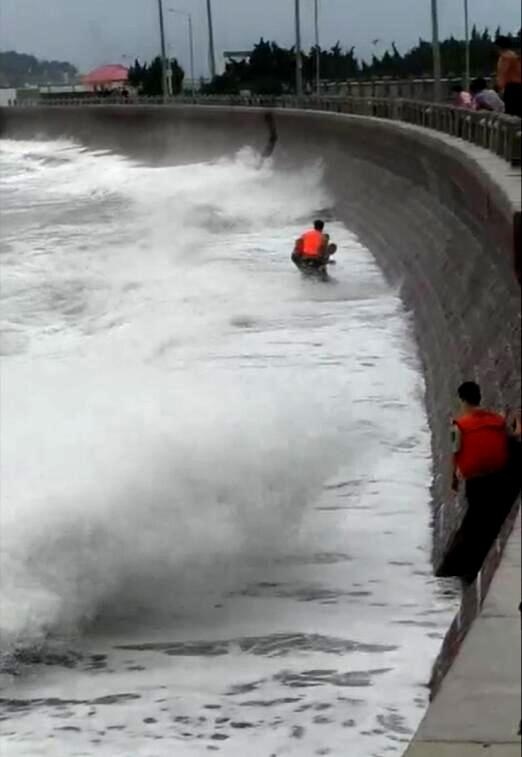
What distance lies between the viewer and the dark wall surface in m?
8.91

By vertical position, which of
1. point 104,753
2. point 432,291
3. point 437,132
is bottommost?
point 104,753

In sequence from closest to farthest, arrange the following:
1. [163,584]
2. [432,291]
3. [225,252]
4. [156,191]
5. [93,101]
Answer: [163,584] < [432,291] < [225,252] < [156,191] < [93,101]

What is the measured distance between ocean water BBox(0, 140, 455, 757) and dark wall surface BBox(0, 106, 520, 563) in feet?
1.29

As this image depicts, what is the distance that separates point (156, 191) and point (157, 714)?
124 feet

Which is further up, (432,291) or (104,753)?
(432,291)

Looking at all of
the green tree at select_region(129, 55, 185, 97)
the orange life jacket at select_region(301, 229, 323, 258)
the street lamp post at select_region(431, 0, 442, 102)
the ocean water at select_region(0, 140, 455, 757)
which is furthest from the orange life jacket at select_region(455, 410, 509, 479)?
the green tree at select_region(129, 55, 185, 97)

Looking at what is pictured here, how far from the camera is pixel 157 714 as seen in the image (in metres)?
6.57

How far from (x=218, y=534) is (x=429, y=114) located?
52.1 feet

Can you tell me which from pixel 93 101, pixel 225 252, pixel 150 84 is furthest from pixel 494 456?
pixel 150 84

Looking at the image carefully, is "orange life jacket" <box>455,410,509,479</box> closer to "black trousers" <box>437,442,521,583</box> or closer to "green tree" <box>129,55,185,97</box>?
"black trousers" <box>437,442,521,583</box>

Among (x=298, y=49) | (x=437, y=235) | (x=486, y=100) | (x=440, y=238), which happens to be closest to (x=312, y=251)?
(x=486, y=100)

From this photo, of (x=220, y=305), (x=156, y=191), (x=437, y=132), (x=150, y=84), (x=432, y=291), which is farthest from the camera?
(x=150, y=84)

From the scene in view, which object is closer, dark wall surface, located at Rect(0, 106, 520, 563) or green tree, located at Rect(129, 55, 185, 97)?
dark wall surface, located at Rect(0, 106, 520, 563)

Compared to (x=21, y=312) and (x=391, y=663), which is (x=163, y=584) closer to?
(x=391, y=663)
